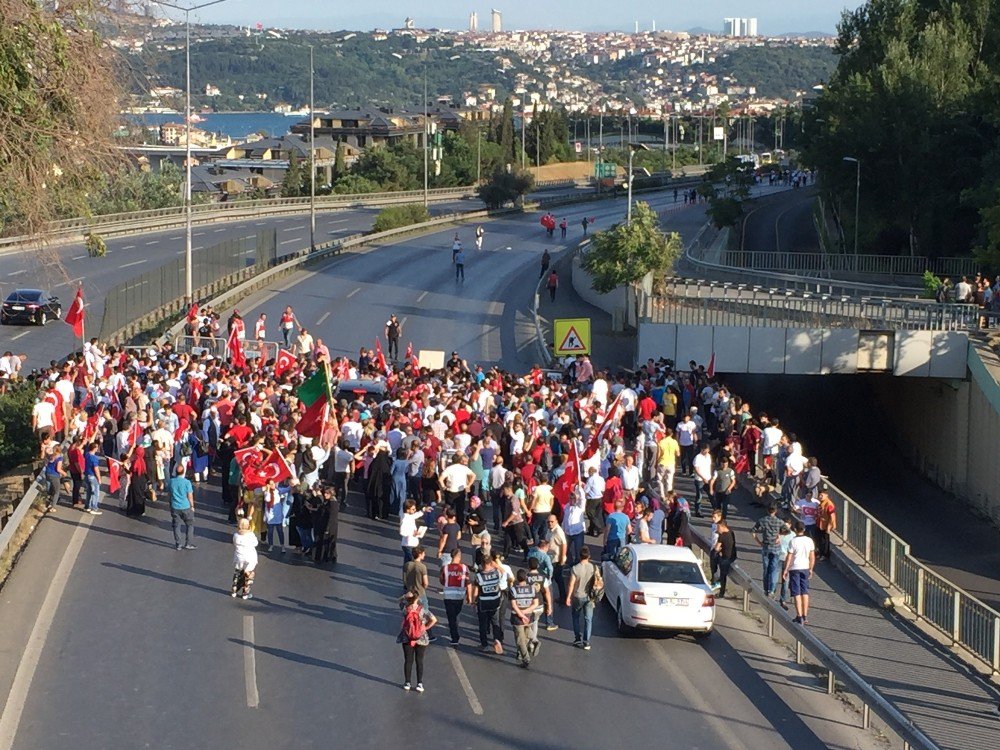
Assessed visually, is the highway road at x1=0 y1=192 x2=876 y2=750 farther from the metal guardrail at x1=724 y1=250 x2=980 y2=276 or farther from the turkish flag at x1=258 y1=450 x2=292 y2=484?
the metal guardrail at x1=724 y1=250 x2=980 y2=276

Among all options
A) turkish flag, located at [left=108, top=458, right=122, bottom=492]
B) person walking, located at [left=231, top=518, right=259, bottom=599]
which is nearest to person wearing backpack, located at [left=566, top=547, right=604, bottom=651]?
person walking, located at [left=231, top=518, right=259, bottom=599]

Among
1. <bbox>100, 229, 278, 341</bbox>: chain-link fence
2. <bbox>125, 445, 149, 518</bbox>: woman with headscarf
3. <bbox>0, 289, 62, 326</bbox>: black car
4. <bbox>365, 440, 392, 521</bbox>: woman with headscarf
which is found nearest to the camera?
<bbox>125, 445, 149, 518</bbox>: woman with headscarf

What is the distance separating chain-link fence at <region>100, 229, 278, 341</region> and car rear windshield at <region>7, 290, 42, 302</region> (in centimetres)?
247

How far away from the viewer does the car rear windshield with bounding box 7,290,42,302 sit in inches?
1762

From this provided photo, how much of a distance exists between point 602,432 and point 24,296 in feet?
87.4

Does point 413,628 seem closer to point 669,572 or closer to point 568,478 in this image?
point 669,572

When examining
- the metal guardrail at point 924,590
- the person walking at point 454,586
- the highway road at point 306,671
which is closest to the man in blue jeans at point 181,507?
the highway road at point 306,671

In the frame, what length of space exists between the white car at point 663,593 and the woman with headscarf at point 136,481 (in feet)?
26.2

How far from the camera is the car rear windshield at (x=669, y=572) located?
17.5 m

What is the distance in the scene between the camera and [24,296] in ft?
148

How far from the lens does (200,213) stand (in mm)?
81125

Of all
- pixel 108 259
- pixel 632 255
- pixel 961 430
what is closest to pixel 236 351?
pixel 632 255

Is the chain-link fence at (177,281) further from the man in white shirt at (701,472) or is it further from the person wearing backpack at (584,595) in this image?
the person wearing backpack at (584,595)

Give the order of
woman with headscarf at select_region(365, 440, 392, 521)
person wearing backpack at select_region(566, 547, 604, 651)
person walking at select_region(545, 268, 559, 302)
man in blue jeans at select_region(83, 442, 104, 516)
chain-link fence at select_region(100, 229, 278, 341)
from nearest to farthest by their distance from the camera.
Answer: person wearing backpack at select_region(566, 547, 604, 651) < man in blue jeans at select_region(83, 442, 104, 516) < woman with headscarf at select_region(365, 440, 392, 521) < chain-link fence at select_region(100, 229, 278, 341) < person walking at select_region(545, 268, 559, 302)
